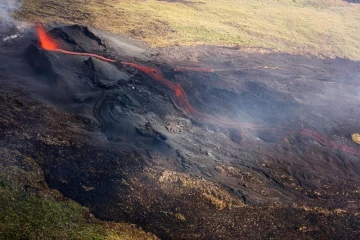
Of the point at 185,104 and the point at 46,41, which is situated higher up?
the point at 46,41

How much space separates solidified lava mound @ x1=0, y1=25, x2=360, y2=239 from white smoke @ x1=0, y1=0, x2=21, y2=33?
3557 mm

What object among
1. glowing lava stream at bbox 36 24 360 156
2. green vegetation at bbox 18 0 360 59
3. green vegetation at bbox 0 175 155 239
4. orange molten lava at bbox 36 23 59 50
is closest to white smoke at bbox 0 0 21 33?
green vegetation at bbox 18 0 360 59

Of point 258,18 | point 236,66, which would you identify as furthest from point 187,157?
point 258,18

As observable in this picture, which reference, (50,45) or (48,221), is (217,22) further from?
(48,221)

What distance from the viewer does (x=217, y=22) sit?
38.5m

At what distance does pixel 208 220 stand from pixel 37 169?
796 cm

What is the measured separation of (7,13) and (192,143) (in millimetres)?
23111

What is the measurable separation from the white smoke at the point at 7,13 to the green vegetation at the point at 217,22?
0.95 m

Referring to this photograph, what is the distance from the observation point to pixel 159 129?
58.4ft

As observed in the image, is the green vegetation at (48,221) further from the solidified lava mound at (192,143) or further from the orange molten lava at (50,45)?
the orange molten lava at (50,45)

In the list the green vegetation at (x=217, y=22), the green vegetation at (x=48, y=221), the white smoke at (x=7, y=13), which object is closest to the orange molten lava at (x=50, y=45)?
the white smoke at (x=7, y=13)

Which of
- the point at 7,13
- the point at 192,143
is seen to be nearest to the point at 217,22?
the point at 7,13

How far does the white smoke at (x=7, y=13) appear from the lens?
26203 millimetres

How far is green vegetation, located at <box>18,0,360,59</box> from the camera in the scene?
32.5 metres
